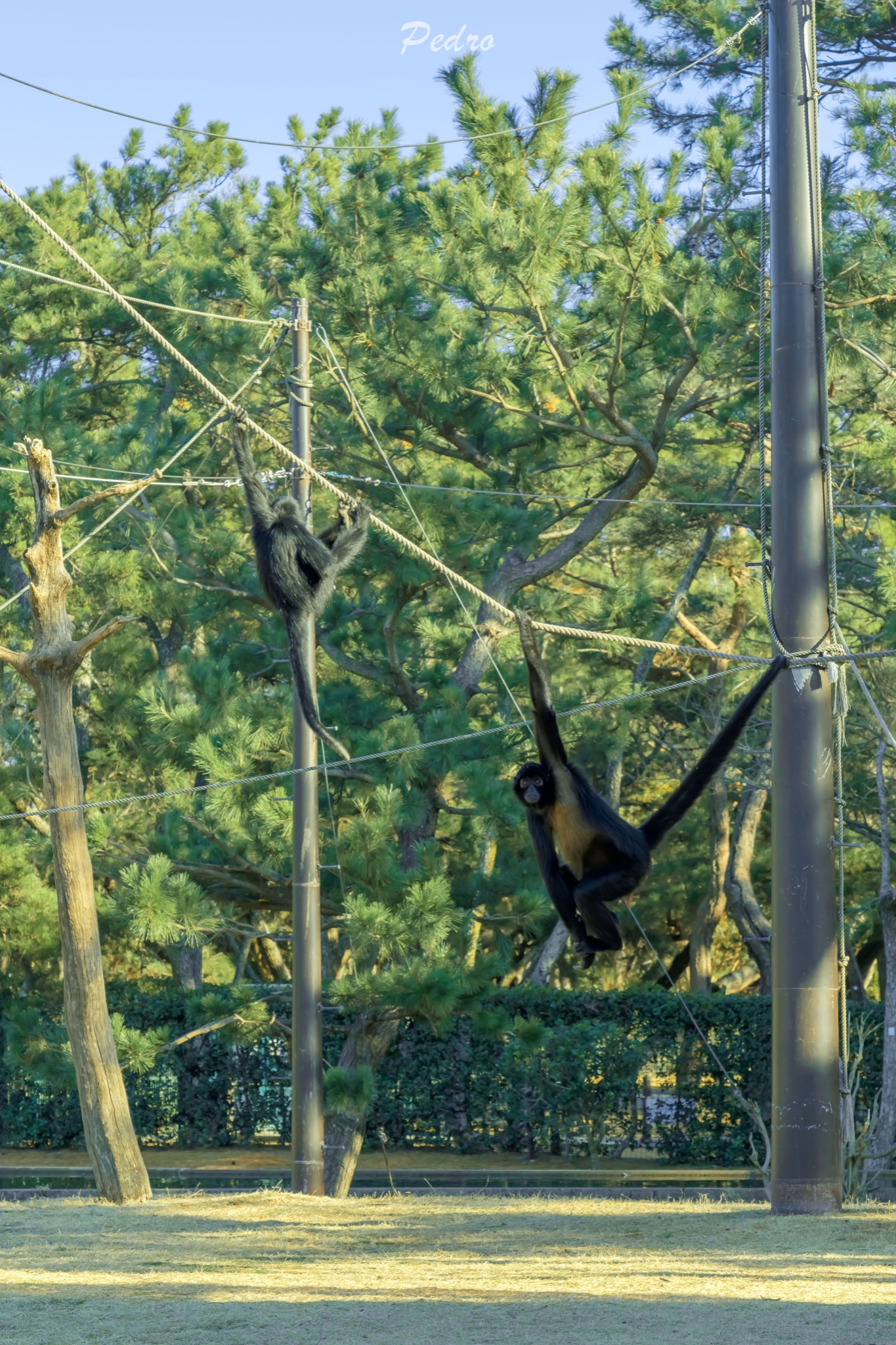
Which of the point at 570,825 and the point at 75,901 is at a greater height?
the point at 570,825

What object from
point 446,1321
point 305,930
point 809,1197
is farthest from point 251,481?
point 305,930

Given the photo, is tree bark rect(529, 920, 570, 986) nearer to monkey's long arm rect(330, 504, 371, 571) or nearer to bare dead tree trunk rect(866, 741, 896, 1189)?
bare dead tree trunk rect(866, 741, 896, 1189)

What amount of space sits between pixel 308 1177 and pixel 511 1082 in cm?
423

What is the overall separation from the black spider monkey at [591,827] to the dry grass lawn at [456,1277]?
1.34m

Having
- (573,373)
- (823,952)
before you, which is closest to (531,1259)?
(823,952)

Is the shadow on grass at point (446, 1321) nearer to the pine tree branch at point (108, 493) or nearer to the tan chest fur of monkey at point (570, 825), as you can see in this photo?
the tan chest fur of monkey at point (570, 825)

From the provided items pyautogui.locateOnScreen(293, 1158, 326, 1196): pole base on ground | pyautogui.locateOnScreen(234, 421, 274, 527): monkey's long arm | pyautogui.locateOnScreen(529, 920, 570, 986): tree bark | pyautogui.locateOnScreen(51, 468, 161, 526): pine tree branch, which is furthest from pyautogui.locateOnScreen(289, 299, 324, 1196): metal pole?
pyautogui.locateOnScreen(529, 920, 570, 986): tree bark

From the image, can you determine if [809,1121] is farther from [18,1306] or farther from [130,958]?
[130,958]

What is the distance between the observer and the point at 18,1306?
5.48 metres

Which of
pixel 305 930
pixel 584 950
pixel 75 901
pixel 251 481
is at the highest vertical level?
pixel 251 481

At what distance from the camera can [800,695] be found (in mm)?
7586

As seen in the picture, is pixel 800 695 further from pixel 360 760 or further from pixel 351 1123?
pixel 351 1123

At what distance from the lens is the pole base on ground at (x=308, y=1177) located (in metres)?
10.8

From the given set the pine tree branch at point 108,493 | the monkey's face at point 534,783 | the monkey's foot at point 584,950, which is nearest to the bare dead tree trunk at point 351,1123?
the pine tree branch at point 108,493
